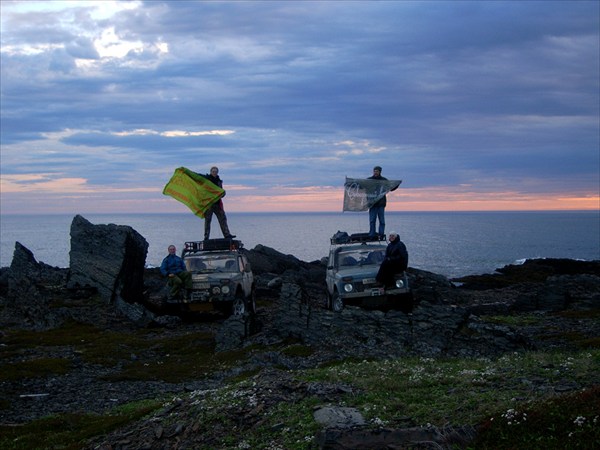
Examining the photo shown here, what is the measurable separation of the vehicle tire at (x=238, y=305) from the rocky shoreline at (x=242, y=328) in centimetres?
96

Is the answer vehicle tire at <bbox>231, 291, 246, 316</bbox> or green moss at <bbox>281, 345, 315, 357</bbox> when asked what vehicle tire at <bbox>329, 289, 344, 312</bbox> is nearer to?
vehicle tire at <bbox>231, 291, 246, 316</bbox>

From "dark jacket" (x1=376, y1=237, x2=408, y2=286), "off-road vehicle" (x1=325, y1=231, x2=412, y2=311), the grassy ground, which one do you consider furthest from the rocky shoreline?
"dark jacket" (x1=376, y1=237, x2=408, y2=286)

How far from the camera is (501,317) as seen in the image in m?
28.4

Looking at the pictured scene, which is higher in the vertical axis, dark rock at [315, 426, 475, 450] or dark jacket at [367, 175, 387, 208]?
dark jacket at [367, 175, 387, 208]

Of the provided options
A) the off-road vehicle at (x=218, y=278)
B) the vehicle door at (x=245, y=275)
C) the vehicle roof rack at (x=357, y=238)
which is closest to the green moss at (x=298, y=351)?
the off-road vehicle at (x=218, y=278)

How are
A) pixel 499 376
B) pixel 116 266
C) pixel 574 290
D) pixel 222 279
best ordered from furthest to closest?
pixel 574 290 → pixel 116 266 → pixel 222 279 → pixel 499 376

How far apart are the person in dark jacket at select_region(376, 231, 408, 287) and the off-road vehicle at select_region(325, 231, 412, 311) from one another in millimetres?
362

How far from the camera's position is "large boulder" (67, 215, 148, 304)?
3247 cm

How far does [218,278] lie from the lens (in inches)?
1071

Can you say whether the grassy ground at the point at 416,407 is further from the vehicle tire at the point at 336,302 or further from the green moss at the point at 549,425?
the vehicle tire at the point at 336,302

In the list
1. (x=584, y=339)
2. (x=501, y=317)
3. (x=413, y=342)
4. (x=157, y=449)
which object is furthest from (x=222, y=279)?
(x=157, y=449)

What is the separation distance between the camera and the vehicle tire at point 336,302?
25.2 meters

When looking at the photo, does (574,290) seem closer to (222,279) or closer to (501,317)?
(501,317)

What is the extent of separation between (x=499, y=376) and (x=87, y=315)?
21571 mm
